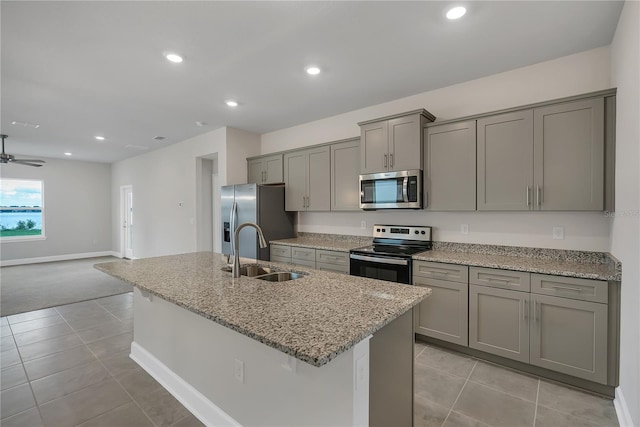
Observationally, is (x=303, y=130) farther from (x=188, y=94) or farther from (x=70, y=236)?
(x=70, y=236)

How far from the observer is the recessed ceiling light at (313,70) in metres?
2.83

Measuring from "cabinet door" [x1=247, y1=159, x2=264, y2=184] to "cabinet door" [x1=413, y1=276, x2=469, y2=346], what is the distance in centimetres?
297

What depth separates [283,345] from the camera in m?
0.99

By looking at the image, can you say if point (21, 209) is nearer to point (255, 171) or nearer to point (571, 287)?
point (255, 171)

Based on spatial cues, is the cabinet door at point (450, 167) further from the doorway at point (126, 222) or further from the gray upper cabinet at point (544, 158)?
the doorway at point (126, 222)

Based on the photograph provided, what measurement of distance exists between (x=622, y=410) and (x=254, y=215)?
3801 millimetres

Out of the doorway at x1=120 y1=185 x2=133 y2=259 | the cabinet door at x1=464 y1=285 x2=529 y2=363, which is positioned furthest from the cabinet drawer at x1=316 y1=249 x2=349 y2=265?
the doorway at x1=120 y1=185 x2=133 y2=259

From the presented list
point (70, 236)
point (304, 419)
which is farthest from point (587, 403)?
point (70, 236)

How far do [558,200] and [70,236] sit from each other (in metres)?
10.2

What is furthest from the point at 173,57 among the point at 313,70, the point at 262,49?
the point at 313,70

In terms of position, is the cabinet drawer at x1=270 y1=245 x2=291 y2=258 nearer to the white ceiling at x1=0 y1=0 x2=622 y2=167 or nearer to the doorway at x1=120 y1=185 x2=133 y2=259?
the white ceiling at x1=0 y1=0 x2=622 y2=167

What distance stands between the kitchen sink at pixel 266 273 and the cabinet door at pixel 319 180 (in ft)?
6.03

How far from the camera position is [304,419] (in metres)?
1.33

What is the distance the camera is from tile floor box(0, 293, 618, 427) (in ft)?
6.34
